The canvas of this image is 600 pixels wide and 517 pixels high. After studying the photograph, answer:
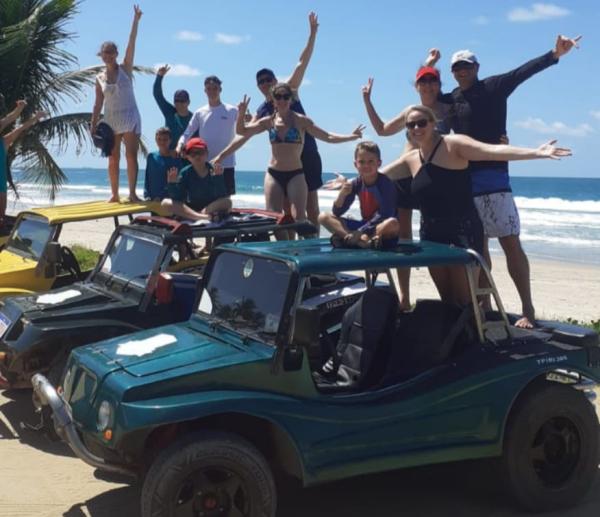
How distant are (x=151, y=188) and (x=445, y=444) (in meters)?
5.49

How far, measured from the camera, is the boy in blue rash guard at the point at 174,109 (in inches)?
422

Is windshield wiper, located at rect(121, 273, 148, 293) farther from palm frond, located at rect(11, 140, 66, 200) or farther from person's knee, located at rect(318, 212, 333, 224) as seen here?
palm frond, located at rect(11, 140, 66, 200)

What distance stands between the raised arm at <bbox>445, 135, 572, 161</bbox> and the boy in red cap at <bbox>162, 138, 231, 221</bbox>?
273 centimetres

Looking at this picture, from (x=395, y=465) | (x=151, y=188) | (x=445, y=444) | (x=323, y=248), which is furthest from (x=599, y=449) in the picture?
(x=151, y=188)

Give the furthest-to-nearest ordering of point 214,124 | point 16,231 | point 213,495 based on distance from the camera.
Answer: point 214,124, point 16,231, point 213,495

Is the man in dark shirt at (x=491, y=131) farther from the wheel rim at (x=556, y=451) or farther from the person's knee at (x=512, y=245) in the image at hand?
the wheel rim at (x=556, y=451)

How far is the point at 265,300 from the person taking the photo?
189 inches

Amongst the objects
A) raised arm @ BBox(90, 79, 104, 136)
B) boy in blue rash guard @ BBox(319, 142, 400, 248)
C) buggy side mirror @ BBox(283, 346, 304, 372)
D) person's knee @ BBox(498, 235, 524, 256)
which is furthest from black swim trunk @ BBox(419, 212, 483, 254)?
raised arm @ BBox(90, 79, 104, 136)

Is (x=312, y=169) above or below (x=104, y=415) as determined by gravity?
above

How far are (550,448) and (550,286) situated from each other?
1264cm

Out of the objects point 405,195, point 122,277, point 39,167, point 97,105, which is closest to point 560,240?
point 39,167

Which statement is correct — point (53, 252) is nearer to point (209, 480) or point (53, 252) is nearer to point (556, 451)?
point (209, 480)

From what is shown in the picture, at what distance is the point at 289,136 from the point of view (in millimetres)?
8758

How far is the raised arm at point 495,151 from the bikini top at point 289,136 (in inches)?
119
